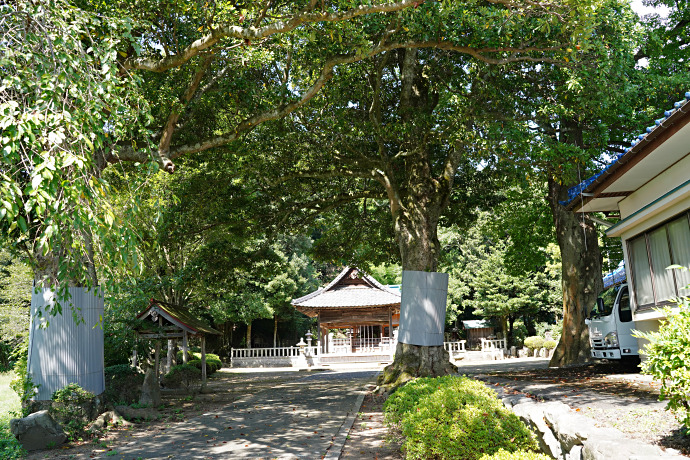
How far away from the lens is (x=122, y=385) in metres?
13.2

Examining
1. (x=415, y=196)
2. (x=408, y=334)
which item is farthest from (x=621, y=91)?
(x=408, y=334)

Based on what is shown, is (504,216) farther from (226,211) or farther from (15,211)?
(15,211)

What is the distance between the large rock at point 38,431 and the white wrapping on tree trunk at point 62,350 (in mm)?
1151

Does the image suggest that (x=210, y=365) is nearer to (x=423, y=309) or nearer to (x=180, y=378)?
(x=180, y=378)

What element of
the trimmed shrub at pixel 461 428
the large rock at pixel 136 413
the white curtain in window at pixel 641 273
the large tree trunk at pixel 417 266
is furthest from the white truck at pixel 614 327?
the large rock at pixel 136 413

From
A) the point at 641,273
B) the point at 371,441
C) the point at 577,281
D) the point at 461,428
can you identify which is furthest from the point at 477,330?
the point at 461,428

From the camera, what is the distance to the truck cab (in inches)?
467

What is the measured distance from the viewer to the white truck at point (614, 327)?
1186 cm

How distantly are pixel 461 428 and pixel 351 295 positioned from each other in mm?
29531

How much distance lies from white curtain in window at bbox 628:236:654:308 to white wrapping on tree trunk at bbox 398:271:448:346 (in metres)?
4.51

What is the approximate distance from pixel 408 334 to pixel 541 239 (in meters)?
11.6

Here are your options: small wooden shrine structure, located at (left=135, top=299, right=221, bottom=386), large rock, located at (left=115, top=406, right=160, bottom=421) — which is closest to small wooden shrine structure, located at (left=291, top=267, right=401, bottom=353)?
small wooden shrine structure, located at (left=135, top=299, right=221, bottom=386)

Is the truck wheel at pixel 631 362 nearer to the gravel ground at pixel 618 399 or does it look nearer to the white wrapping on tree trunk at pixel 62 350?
the gravel ground at pixel 618 399

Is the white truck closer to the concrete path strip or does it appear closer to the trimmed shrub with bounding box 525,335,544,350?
the concrete path strip
